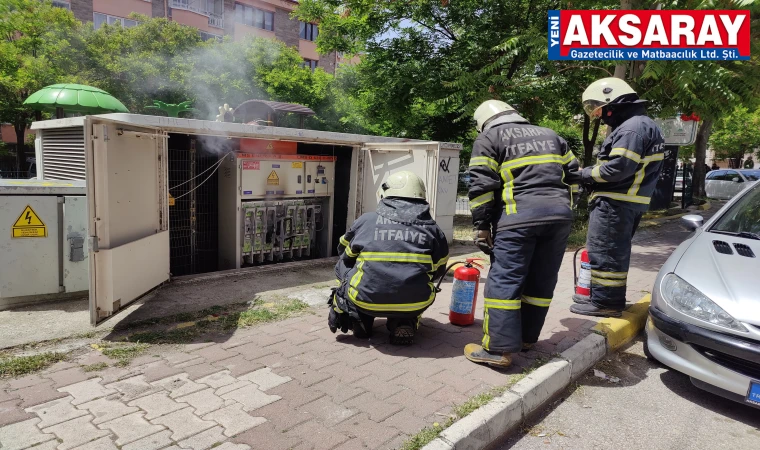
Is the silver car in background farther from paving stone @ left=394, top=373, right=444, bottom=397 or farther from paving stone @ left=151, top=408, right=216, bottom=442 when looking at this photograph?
paving stone @ left=151, top=408, right=216, bottom=442

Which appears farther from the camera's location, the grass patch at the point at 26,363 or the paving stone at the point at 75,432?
the grass patch at the point at 26,363

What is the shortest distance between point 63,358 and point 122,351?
1.35ft

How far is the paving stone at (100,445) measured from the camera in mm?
2553

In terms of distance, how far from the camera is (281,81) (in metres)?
21.8

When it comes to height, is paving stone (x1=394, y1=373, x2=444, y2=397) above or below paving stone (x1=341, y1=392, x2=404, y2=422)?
above

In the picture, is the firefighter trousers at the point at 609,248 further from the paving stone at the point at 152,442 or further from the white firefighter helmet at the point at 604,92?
the paving stone at the point at 152,442

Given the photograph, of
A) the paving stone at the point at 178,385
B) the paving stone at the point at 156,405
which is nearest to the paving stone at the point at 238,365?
the paving stone at the point at 178,385

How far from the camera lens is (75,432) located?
106 inches

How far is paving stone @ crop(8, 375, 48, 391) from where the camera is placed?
3.21m

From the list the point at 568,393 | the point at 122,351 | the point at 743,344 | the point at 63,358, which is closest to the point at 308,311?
the point at 122,351

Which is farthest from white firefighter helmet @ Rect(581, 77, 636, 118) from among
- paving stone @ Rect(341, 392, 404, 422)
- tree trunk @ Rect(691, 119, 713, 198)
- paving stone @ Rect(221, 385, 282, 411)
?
tree trunk @ Rect(691, 119, 713, 198)

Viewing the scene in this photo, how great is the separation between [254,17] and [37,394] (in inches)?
1375

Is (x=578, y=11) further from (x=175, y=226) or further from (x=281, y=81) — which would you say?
(x=281, y=81)

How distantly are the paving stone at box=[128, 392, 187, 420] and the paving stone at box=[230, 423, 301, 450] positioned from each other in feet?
1.87
